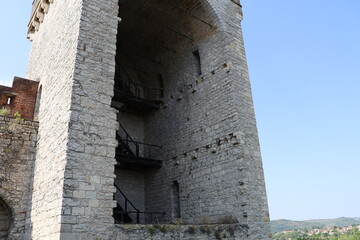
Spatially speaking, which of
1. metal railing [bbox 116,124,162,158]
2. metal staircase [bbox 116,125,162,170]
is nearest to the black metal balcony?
metal railing [bbox 116,124,162,158]

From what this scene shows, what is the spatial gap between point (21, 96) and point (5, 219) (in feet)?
13.1

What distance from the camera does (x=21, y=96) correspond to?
9867 mm

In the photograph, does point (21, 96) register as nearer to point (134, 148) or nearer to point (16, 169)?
point (16, 169)

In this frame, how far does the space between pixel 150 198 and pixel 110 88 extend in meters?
6.78

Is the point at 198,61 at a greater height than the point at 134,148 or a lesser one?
greater

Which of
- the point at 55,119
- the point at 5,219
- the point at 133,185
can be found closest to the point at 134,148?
the point at 133,185

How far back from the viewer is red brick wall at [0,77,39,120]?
956 centimetres

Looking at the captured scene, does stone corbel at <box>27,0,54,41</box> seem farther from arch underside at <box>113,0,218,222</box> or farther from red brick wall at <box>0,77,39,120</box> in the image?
red brick wall at <box>0,77,39,120</box>

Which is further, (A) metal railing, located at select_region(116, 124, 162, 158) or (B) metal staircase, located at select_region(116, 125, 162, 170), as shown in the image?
(A) metal railing, located at select_region(116, 124, 162, 158)

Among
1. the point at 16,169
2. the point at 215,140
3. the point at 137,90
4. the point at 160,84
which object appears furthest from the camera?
the point at 137,90

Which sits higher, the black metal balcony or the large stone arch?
the black metal balcony

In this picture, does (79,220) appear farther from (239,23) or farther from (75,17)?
(239,23)

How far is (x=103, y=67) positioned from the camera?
7.24 m

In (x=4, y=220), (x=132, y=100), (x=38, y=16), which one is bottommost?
(x=4, y=220)
